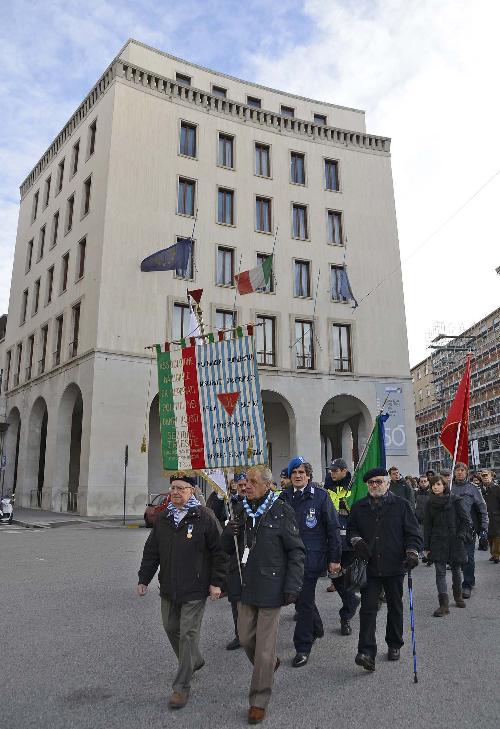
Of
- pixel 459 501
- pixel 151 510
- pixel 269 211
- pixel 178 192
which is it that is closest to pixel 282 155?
pixel 269 211

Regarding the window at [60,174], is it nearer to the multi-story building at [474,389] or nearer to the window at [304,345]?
the window at [304,345]

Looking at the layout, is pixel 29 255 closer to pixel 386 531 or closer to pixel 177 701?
pixel 386 531

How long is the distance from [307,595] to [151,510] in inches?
548

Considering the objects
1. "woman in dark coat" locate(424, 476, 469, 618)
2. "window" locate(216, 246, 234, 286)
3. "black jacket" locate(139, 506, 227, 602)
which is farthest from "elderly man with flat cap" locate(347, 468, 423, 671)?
"window" locate(216, 246, 234, 286)

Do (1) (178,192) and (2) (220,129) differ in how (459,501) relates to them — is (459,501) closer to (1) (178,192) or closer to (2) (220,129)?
(1) (178,192)

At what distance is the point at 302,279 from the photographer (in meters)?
29.3

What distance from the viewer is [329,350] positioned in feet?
93.0

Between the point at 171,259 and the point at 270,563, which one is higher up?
the point at 171,259

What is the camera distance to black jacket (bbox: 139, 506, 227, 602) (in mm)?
4480

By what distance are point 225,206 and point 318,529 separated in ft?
83.2

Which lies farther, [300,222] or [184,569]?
[300,222]

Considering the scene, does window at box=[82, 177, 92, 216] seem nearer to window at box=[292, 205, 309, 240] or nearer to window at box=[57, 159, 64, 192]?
window at box=[57, 159, 64, 192]

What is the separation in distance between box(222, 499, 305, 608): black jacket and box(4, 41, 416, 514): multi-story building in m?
19.7

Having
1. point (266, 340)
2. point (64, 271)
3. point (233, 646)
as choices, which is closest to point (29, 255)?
point (64, 271)
